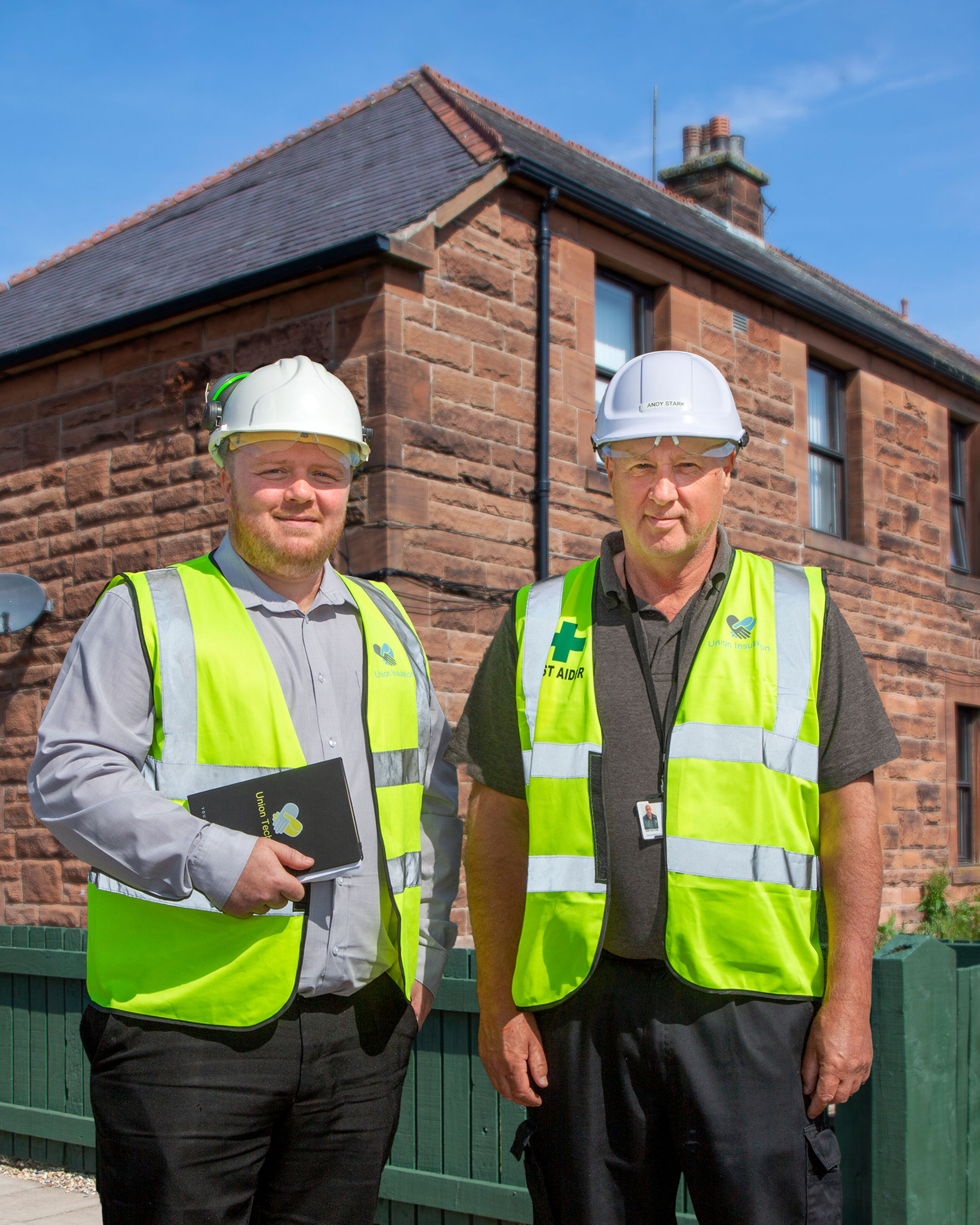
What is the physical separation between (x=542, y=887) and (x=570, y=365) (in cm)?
677

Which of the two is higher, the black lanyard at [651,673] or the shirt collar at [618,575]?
the shirt collar at [618,575]

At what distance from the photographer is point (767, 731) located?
8.70 feet

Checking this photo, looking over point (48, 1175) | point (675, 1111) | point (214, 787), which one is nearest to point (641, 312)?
point (48, 1175)

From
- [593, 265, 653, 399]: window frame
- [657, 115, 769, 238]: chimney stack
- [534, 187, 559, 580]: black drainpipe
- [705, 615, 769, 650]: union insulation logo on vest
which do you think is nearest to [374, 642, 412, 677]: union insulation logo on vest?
[705, 615, 769, 650]: union insulation logo on vest

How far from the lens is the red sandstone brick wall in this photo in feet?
25.7

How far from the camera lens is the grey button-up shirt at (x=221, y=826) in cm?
255

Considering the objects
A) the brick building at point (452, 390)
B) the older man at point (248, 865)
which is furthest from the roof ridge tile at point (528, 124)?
the older man at point (248, 865)

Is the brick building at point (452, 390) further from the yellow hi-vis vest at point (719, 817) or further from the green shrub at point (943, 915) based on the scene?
the yellow hi-vis vest at point (719, 817)

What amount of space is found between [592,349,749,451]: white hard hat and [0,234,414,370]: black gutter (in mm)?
5028

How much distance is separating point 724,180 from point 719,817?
43.4ft

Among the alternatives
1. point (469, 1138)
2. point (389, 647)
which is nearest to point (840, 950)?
point (389, 647)

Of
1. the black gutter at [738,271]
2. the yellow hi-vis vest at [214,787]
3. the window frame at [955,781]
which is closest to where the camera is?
the yellow hi-vis vest at [214,787]

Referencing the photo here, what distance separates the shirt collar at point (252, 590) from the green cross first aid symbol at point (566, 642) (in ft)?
1.93

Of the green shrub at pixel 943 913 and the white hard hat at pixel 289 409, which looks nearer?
the white hard hat at pixel 289 409
